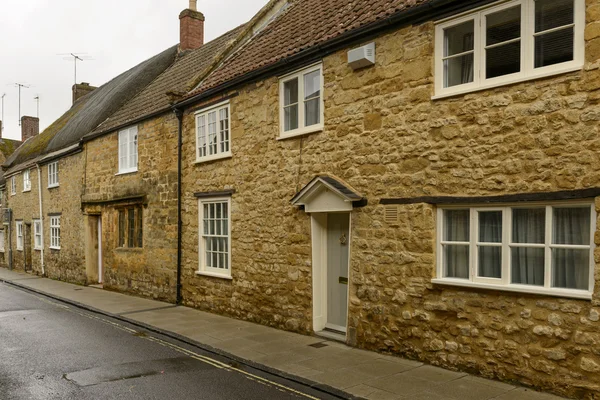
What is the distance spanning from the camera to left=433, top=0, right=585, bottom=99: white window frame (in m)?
5.86


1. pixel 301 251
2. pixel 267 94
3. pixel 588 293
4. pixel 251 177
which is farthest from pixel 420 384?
pixel 267 94

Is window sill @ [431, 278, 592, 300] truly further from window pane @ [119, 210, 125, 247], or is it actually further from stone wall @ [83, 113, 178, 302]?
window pane @ [119, 210, 125, 247]

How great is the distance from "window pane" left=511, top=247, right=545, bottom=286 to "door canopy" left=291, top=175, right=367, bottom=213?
258 cm

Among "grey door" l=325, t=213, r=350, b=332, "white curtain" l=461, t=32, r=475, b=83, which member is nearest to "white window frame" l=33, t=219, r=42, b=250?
"grey door" l=325, t=213, r=350, b=332

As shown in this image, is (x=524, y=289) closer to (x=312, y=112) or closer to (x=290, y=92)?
(x=312, y=112)

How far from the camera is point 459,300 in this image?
685cm

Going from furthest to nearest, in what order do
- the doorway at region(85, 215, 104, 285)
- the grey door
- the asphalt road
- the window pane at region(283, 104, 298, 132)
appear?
Result: the doorway at region(85, 215, 104, 285)
the window pane at region(283, 104, 298, 132)
the grey door
the asphalt road

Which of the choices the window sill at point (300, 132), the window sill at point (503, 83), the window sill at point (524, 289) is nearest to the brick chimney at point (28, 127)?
the window sill at point (300, 132)

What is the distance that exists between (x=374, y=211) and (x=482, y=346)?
8.63 feet

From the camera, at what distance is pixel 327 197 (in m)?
8.87

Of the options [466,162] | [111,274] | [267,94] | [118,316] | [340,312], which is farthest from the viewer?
[111,274]

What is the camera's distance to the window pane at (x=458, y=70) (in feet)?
23.0

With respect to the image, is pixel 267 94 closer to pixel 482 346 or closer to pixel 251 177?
pixel 251 177

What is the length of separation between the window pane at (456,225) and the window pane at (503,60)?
1.98m
